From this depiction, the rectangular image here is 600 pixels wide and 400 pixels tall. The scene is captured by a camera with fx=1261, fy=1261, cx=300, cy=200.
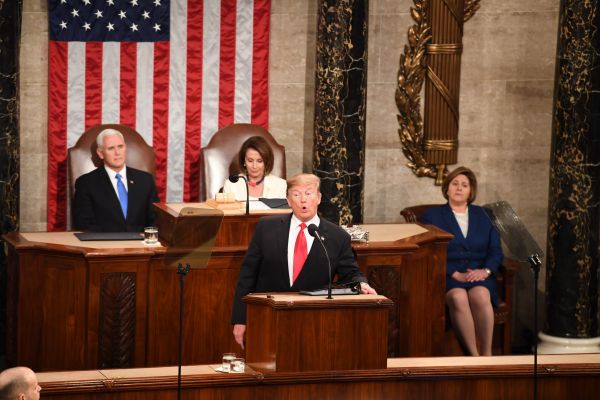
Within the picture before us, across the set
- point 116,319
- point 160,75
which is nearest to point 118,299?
point 116,319

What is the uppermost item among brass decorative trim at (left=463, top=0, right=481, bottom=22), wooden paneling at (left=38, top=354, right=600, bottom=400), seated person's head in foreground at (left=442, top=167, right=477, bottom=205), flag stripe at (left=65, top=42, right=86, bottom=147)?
brass decorative trim at (left=463, top=0, right=481, bottom=22)

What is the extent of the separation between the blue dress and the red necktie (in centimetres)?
246

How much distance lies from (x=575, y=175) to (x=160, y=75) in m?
3.63

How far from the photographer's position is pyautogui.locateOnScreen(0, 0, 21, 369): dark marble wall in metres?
9.78

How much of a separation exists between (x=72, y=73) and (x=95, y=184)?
142 cm

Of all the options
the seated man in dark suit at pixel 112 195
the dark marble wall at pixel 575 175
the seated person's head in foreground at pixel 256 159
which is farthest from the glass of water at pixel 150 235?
the dark marble wall at pixel 575 175

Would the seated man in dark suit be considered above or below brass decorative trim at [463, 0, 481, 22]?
below

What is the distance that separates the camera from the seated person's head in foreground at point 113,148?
31.7 feet

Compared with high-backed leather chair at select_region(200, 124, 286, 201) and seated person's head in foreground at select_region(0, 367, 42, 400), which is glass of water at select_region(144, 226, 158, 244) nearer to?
high-backed leather chair at select_region(200, 124, 286, 201)

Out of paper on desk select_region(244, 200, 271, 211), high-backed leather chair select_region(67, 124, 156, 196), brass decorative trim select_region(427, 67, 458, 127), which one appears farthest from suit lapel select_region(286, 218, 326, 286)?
brass decorative trim select_region(427, 67, 458, 127)

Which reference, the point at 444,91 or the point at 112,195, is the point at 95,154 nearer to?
the point at 112,195

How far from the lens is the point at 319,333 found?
7.07 meters

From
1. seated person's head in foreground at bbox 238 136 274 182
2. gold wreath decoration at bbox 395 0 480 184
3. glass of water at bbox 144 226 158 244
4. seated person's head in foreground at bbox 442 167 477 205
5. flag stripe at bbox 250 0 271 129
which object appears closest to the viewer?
glass of water at bbox 144 226 158 244

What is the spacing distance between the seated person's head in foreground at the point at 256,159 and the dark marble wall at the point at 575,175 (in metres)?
2.45
